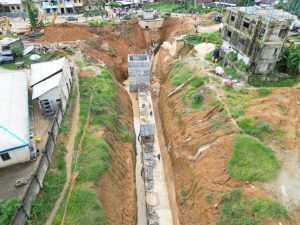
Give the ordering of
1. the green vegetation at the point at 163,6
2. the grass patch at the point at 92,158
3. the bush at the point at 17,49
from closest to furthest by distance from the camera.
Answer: the grass patch at the point at 92,158 → the bush at the point at 17,49 → the green vegetation at the point at 163,6

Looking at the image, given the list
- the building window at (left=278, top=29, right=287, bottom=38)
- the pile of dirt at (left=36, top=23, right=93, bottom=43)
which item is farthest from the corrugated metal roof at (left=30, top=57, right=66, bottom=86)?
the building window at (left=278, top=29, right=287, bottom=38)

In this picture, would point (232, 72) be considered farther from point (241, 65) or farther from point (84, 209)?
point (84, 209)

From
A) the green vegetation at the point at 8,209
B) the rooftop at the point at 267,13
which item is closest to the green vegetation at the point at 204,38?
the rooftop at the point at 267,13

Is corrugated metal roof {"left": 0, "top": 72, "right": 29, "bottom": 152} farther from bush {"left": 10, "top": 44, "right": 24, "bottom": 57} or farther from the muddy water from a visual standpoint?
the muddy water

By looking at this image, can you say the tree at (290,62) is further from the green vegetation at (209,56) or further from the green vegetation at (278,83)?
the green vegetation at (209,56)

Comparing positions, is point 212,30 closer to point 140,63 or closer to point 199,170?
point 140,63

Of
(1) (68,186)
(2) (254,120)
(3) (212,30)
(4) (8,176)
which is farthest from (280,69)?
(4) (8,176)
